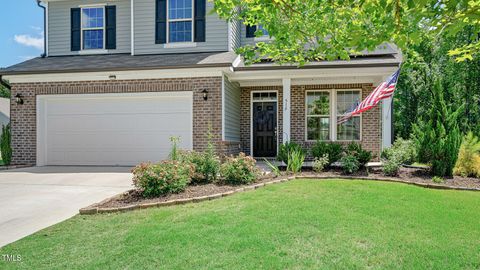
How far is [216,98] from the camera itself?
999cm

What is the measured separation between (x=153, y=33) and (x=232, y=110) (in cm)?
427

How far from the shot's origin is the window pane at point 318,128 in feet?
39.6

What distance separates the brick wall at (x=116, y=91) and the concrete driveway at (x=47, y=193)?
1.39m

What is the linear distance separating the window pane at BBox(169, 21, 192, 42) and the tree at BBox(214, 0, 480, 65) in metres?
5.94

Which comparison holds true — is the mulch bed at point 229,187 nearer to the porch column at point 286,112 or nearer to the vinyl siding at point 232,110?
the porch column at point 286,112

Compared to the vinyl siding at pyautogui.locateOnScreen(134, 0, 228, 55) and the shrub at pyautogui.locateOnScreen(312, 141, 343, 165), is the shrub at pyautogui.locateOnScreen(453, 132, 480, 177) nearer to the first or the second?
the shrub at pyautogui.locateOnScreen(312, 141, 343, 165)

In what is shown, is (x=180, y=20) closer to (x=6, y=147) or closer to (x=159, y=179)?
(x=6, y=147)

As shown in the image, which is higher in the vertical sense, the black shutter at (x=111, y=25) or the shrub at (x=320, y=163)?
the black shutter at (x=111, y=25)

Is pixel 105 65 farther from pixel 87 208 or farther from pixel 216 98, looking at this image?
pixel 87 208

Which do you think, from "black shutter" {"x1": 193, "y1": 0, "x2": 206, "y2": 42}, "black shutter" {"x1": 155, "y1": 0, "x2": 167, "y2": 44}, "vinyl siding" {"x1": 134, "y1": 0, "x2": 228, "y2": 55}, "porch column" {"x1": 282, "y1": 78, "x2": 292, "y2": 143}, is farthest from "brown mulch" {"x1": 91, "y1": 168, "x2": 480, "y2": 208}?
"black shutter" {"x1": 155, "y1": 0, "x2": 167, "y2": 44}

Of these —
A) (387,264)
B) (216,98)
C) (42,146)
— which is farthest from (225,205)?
(42,146)

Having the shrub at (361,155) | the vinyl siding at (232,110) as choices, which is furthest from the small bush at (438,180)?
A: the vinyl siding at (232,110)

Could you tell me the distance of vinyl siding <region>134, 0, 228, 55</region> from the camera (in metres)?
11.8

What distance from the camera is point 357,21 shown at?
5.70 m
